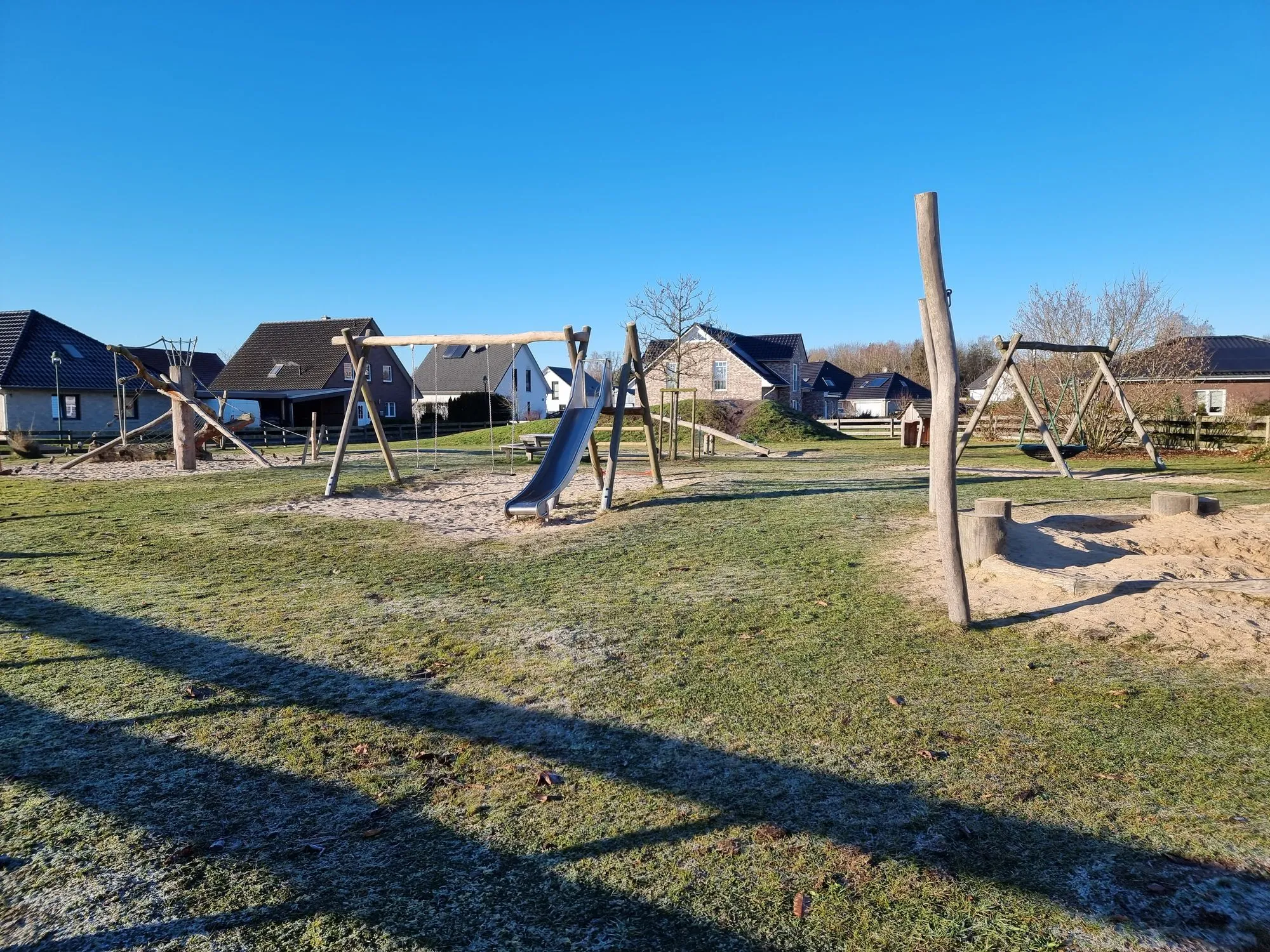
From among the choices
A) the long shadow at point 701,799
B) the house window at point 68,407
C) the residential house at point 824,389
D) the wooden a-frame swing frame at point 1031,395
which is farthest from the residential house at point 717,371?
the long shadow at point 701,799

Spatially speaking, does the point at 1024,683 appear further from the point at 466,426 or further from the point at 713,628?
the point at 466,426

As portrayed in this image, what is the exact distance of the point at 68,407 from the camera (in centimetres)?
3431

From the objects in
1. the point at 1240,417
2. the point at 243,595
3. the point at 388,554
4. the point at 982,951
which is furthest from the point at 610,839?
the point at 1240,417

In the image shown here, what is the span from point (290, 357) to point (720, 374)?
2491 cm

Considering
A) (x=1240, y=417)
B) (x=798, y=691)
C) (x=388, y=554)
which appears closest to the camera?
(x=798, y=691)

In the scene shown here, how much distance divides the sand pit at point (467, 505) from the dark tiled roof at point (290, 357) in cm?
3228


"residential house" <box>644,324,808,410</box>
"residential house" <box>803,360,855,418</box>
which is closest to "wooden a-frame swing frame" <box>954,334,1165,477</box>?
"residential house" <box>644,324,808,410</box>

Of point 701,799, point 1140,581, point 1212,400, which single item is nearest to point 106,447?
point 701,799

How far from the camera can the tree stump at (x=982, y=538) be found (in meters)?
6.74

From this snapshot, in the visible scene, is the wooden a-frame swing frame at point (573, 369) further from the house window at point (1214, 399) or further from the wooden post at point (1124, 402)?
the house window at point (1214, 399)

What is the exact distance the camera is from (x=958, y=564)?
5.49 meters

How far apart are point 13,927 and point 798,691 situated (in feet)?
11.1

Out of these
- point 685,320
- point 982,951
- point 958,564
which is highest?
point 685,320

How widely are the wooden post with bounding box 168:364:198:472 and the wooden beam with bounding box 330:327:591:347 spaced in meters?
7.65
